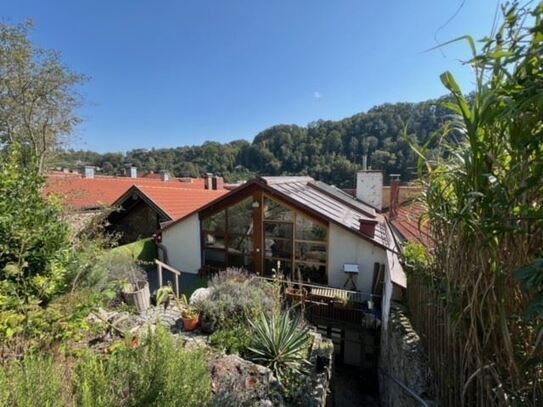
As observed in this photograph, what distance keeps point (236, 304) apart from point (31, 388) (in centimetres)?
388

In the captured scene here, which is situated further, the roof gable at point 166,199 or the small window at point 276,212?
the roof gable at point 166,199

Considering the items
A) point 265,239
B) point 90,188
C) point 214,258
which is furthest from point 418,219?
point 90,188

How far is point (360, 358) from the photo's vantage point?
803 centimetres

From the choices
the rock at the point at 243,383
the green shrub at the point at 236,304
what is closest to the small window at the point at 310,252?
the green shrub at the point at 236,304

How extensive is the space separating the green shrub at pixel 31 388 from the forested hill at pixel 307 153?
3.13m

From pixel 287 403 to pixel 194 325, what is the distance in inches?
112

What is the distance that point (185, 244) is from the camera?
36.8 feet

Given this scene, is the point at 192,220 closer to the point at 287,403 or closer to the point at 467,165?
the point at 287,403

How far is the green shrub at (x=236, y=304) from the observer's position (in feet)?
17.8

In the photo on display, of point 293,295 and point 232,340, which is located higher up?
point 232,340

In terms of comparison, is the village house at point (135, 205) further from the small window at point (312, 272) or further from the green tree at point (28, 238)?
the green tree at point (28, 238)

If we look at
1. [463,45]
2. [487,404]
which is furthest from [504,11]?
[487,404]

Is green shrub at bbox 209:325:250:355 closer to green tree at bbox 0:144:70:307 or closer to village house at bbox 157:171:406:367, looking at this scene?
green tree at bbox 0:144:70:307

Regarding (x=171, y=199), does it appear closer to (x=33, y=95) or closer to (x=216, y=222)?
(x=216, y=222)
